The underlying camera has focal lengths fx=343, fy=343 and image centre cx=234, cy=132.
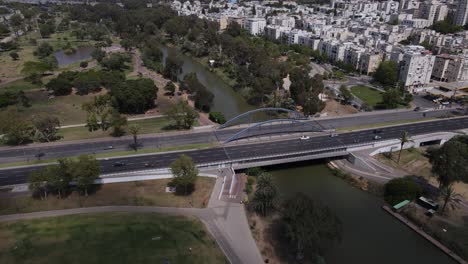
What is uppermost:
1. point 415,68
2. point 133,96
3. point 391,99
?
point 415,68

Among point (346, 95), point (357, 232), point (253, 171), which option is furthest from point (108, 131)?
point (346, 95)

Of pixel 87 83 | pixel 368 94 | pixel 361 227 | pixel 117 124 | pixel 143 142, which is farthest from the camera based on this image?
pixel 368 94

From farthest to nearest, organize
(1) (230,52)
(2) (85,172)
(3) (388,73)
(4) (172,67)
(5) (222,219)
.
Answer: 1. (1) (230,52)
2. (4) (172,67)
3. (3) (388,73)
4. (2) (85,172)
5. (5) (222,219)

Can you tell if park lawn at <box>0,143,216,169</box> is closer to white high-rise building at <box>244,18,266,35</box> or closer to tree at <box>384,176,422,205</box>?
tree at <box>384,176,422,205</box>

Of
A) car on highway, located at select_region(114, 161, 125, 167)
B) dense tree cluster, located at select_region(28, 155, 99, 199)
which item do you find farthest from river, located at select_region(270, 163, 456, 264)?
dense tree cluster, located at select_region(28, 155, 99, 199)

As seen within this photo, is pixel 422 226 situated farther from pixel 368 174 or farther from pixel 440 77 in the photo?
pixel 440 77

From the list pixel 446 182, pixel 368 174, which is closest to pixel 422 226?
pixel 446 182

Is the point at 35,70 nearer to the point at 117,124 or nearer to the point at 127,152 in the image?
the point at 117,124
